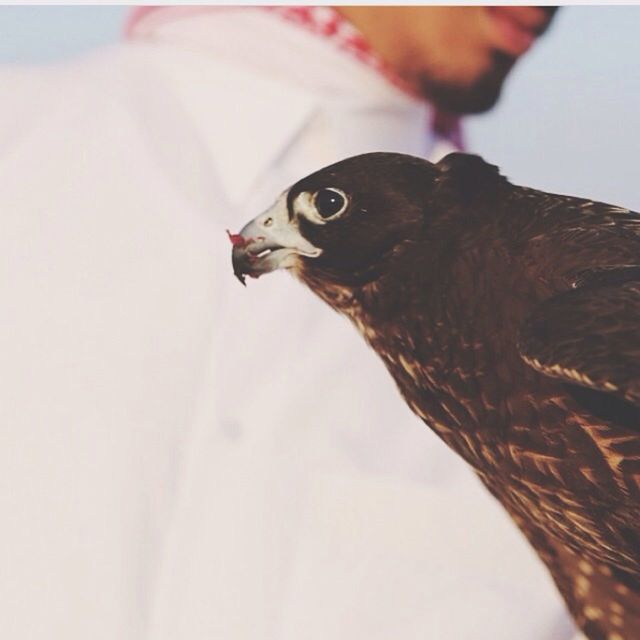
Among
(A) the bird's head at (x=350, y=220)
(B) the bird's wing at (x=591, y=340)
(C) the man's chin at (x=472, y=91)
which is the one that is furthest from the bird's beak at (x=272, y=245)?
(C) the man's chin at (x=472, y=91)

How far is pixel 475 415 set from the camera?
78cm

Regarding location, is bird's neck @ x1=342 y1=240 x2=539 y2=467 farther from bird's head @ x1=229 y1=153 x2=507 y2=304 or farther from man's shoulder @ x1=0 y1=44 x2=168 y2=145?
man's shoulder @ x1=0 y1=44 x2=168 y2=145

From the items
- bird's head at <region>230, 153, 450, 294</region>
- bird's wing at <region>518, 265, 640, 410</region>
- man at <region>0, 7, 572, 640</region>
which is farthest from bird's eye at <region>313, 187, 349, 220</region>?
man at <region>0, 7, 572, 640</region>

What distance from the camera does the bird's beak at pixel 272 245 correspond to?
82 cm

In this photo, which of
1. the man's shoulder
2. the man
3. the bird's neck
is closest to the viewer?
the bird's neck

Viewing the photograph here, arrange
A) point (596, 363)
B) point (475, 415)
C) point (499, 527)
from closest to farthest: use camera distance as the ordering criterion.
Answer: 1. point (596, 363)
2. point (475, 415)
3. point (499, 527)

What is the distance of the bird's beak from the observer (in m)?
0.82

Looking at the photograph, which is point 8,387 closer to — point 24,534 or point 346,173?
point 24,534

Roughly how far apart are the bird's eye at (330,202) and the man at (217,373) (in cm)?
31

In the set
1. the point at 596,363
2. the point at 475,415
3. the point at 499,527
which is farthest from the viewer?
the point at 499,527

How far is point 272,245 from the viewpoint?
2.70ft

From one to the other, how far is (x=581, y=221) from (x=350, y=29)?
415 millimetres

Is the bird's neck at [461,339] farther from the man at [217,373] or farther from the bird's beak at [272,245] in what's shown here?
the man at [217,373]

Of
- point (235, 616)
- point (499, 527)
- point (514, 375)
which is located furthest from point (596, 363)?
point (235, 616)
